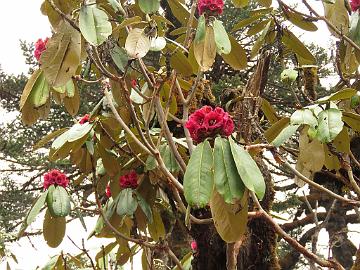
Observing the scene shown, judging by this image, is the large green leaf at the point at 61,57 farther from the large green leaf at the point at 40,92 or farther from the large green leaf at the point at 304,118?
the large green leaf at the point at 304,118

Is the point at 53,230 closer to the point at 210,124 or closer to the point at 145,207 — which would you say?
the point at 145,207

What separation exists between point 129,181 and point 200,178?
2.48 feet

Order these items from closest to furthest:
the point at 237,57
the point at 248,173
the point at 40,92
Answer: the point at 248,173 < the point at 40,92 < the point at 237,57

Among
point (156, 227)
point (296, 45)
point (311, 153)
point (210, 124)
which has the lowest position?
point (156, 227)

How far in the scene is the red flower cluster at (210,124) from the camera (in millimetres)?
1069

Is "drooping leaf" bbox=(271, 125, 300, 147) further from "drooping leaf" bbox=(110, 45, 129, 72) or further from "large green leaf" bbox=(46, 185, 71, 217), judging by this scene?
"large green leaf" bbox=(46, 185, 71, 217)

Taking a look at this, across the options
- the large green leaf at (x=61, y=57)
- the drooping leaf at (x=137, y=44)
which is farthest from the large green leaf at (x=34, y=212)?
the drooping leaf at (x=137, y=44)

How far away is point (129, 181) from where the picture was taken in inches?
68.1

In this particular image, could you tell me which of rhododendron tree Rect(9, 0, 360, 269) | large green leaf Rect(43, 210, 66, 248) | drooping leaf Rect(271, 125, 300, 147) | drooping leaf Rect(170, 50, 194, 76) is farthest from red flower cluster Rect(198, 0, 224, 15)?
large green leaf Rect(43, 210, 66, 248)

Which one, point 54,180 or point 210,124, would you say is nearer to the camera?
point 210,124

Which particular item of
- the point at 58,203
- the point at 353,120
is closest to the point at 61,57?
the point at 58,203

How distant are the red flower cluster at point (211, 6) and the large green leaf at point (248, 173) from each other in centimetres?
45

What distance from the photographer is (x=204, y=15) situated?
1336 mm

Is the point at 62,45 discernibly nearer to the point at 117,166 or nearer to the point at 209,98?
the point at 117,166
